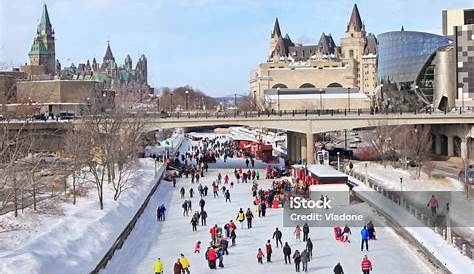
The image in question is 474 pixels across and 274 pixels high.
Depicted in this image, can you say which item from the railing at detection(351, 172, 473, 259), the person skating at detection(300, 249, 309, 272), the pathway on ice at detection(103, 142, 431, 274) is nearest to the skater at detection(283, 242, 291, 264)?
the pathway on ice at detection(103, 142, 431, 274)

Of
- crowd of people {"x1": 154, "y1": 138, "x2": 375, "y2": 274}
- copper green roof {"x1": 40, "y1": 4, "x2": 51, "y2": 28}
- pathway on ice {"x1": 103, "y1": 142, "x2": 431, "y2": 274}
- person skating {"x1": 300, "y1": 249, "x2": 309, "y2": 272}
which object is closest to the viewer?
person skating {"x1": 300, "y1": 249, "x2": 309, "y2": 272}

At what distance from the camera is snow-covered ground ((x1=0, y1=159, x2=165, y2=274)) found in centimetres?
1697

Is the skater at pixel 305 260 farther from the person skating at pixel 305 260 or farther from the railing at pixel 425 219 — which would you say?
the railing at pixel 425 219

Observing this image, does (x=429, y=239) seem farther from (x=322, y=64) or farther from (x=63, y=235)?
(x=322, y=64)

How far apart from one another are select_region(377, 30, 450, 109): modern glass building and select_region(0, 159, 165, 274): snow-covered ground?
54.2 meters

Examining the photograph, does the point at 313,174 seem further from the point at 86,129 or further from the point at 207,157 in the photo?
the point at 207,157

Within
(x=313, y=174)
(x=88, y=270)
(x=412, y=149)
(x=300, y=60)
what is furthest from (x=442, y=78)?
(x=300, y=60)

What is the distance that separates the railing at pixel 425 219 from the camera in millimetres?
19786

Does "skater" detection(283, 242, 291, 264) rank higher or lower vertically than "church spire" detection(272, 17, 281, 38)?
lower

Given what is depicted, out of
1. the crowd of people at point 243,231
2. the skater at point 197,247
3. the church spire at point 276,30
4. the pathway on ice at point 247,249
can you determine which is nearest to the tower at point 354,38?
the church spire at point 276,30

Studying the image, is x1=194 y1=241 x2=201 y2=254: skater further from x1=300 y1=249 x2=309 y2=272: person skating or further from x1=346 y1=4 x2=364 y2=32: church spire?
x1=346 y1=4 x2=364 y2=32: church spire

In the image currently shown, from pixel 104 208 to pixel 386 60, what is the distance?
7514 cm

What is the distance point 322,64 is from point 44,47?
64114 mm

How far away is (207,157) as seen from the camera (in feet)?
190
